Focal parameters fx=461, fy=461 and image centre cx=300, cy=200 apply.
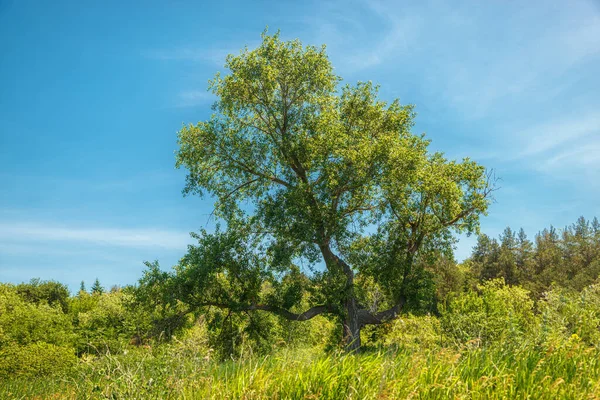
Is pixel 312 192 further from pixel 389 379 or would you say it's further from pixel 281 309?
pixel 389 379

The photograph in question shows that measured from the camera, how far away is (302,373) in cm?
676

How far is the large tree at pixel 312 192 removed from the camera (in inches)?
783

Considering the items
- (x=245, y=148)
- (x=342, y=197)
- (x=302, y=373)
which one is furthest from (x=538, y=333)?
(x=245, y=148)

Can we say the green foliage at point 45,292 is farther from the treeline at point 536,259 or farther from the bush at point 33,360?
Result: the treeline at point 536,259

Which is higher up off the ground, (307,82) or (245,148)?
(307,82)

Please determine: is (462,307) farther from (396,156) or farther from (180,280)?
(180,280)

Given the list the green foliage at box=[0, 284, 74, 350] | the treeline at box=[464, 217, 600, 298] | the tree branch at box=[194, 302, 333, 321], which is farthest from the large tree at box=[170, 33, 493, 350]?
the treeline at box=[464, 217, 600, 298]

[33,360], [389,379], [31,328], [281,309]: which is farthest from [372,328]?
[31,328]

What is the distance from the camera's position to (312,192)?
797 inches

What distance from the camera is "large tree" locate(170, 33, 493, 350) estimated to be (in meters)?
19.9

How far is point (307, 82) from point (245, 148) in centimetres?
437

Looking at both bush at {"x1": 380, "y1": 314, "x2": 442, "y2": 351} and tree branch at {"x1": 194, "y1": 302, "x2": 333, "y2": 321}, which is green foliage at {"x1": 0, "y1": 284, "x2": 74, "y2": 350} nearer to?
tree branch at {"x1": 194, "y1": 302, "x2": 333, "y2": 321}

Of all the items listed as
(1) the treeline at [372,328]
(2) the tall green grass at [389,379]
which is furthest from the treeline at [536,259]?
(2) the tall green grass at [389,379]

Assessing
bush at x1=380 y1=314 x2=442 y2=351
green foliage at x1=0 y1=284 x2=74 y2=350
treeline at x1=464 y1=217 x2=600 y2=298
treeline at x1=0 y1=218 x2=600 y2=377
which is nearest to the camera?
bush at x1=380 y1=314 x2=442 y2=351
